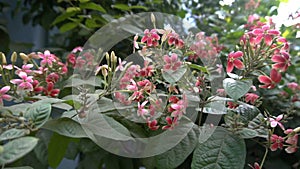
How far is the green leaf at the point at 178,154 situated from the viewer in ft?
1.77

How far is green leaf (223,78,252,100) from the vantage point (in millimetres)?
517

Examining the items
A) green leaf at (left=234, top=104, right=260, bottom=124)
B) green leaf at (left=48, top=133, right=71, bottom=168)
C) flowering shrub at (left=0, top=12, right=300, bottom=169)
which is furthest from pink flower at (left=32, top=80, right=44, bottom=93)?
green leaf at (left=234, top=104, right=260, bottom=124)

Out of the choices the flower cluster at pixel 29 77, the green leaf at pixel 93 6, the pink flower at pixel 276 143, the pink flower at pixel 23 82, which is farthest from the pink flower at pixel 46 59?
the pink flower at pixel 276 143

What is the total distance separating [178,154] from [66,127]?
0.60ft

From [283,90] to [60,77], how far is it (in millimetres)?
675

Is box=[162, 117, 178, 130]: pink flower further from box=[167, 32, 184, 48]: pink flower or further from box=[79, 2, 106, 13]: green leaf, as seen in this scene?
box=[79, 2, 106, 13]: green leaf

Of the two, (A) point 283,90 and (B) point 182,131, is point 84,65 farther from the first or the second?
(A) point 283,90

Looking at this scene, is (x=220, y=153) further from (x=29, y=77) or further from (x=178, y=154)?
(x=29, y=77)

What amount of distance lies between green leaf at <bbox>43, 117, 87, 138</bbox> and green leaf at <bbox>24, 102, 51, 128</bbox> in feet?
0.11

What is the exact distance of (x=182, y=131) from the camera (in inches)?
22.2

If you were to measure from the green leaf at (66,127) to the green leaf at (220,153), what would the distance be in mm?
176

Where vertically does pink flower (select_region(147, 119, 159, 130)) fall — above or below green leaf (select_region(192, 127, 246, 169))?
above

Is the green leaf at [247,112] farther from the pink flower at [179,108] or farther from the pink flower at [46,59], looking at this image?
the pink flower at [46,59]

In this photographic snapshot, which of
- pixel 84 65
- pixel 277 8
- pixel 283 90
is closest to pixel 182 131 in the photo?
pixel 84 65
